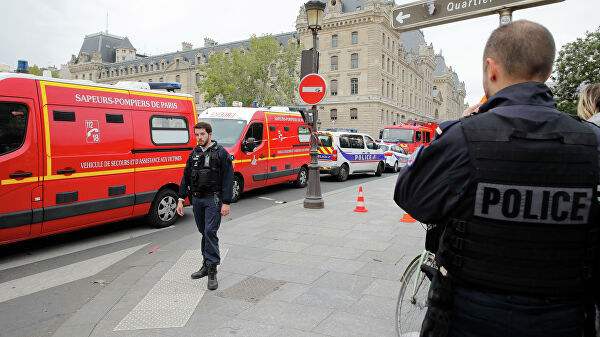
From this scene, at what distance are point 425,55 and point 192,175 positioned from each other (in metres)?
80.4

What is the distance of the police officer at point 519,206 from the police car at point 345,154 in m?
13.8

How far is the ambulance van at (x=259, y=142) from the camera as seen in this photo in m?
10.8

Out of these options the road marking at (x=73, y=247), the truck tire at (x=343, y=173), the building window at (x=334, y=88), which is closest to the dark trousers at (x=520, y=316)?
the road marking at (x=73, y=247)

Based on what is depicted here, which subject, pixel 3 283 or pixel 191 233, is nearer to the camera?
pixel 3 283

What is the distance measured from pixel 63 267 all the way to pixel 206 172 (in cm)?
264

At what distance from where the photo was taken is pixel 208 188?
4.73 m

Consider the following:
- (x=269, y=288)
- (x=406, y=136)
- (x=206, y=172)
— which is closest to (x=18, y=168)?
(x=206, y=172)

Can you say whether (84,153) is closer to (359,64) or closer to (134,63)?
(359,64)

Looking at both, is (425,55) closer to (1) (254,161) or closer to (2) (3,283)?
(1) (254,161)

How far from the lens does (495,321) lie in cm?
149

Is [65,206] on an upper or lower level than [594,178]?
lower

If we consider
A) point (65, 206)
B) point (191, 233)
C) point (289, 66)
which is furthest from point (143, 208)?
point (289, 66)

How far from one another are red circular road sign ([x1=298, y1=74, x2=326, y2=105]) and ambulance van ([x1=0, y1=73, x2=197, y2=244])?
2.50 meters

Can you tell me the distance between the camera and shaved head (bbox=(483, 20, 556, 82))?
155 centimetres
